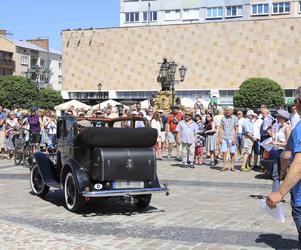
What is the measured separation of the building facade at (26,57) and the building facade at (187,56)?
27.0 ft

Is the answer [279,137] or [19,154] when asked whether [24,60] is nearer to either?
[19,154]

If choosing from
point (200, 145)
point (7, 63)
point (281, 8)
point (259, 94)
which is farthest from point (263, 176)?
point (7, 63)

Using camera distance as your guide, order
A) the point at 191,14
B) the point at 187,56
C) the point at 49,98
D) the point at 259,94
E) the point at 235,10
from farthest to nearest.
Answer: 1. the point at 191,14
2. the point at 235,10
3. the point at 187,56
4. the point at 49,98
5. the point at 259,94

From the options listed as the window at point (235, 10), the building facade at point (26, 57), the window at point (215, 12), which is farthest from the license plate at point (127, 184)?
the window at point (215, 12)

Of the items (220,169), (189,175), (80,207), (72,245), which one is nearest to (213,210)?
(80,207)

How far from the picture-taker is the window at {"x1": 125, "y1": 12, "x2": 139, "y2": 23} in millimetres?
96188

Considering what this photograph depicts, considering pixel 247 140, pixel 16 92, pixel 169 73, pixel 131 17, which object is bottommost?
pixel 247 140

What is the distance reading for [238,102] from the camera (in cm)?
6319

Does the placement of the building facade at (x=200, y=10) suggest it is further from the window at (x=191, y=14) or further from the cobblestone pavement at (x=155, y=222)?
the cobblestone pavement at (x=155, y=222)

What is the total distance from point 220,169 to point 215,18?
7617 cm

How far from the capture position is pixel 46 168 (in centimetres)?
1130

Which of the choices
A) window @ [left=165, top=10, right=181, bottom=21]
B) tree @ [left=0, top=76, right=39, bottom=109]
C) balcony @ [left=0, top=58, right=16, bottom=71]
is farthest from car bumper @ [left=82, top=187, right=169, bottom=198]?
balcony @ [left=0, top=58, right=16, bottom=71]

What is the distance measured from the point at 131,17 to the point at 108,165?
8906cm

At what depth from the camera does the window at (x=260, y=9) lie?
8750 centimetres
